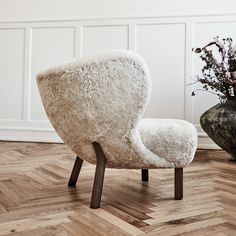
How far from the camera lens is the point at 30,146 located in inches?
108

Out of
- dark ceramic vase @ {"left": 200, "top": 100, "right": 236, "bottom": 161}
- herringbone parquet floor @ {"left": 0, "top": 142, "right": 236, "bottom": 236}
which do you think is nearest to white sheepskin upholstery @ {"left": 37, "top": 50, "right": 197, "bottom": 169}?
herringbone parquet floor @ {"left": 0, "top": 142, "right": 236, "bottom": 236}

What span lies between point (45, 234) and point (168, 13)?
2.44m

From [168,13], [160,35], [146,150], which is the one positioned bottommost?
[146,150]

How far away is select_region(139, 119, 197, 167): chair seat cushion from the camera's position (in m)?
1.14

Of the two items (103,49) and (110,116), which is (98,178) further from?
(103,49)

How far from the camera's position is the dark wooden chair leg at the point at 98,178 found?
1.13 metres

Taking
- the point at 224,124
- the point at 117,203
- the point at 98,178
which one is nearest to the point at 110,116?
the point at 98,178

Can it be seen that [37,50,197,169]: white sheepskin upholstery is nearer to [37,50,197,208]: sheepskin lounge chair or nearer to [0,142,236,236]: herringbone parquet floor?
[37,50,197,208]: sheepskin lounge chair

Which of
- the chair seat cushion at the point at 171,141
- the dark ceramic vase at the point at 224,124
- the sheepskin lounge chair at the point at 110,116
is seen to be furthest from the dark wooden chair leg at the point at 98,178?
the dark ceramic vase at the point at 224,124

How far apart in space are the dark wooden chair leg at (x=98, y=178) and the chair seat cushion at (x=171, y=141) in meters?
0.16

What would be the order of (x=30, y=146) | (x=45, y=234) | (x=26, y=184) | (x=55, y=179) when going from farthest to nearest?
(x=30, y=146), (x=55, y=179), (x=26, y=184), (x=45, y=234)

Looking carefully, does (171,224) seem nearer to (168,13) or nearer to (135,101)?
(135,101)

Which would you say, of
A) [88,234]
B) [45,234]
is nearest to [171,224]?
[88,234]

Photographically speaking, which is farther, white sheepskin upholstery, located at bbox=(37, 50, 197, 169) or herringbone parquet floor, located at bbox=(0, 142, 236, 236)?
white sheepskin upholstery, located at bbox=(37, 50, 197, 169)
